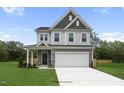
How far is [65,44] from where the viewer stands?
32.1 metres

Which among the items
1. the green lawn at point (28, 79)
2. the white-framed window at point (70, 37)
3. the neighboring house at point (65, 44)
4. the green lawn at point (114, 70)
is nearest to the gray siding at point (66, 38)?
the neighboring house at point (65, 44)

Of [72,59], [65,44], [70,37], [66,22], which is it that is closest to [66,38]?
[70,37]

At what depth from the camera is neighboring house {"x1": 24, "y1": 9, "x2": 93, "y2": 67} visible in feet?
102

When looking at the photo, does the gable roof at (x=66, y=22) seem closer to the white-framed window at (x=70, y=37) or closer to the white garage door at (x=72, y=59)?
the white-framed window at (x=70, y=37)

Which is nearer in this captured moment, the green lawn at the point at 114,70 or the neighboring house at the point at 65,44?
the green lawn at the point at 114,70

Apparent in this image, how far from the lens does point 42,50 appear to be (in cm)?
3188

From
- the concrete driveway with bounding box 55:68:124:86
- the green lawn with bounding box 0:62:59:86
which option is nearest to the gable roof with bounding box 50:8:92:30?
the green lawn with bounding box 0:62:59:86

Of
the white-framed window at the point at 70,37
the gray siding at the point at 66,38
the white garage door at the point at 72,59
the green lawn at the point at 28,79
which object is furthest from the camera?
the white-framed window at the point at 70,37

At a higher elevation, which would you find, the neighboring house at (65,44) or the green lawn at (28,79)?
the neighboring house at (65,44)

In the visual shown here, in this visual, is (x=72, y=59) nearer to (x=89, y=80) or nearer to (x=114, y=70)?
(x=114, y=70)

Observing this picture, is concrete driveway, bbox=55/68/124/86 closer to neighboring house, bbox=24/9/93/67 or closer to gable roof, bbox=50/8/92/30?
neighboring house, bbox=24/9/93/67

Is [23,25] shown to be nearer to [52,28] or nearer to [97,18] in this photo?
[97,18]

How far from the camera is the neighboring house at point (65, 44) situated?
102 feet
